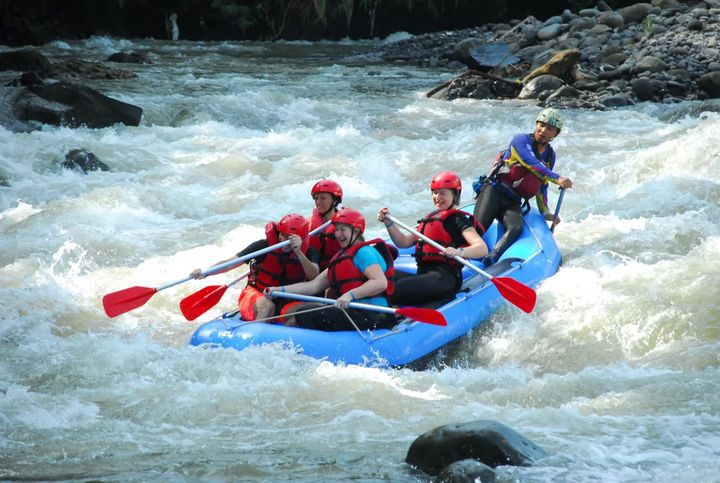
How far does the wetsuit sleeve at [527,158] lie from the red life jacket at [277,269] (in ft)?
6.50

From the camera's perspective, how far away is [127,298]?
5.89m

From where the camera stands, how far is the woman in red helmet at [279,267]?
18.7 feet

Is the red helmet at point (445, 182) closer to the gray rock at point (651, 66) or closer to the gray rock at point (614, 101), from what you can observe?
the gray rock at point (614, 101)

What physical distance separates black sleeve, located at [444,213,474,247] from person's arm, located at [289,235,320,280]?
0.89 m

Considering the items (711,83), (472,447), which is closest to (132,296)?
(472,447)

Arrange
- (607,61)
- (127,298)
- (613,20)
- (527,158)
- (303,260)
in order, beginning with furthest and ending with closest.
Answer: (613,20) → (607,61) → (527,158) → (127,298) → (303,260)

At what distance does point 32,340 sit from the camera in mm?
5953

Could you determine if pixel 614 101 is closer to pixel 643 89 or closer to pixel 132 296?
pixel 643 89

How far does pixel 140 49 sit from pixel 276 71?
3.95 metres

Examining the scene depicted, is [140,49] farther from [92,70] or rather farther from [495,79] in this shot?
[495,79]

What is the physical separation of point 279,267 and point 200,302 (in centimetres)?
56

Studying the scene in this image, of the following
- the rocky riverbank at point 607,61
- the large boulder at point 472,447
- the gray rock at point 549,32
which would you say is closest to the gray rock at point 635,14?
the rocky riverbank at point 607,61

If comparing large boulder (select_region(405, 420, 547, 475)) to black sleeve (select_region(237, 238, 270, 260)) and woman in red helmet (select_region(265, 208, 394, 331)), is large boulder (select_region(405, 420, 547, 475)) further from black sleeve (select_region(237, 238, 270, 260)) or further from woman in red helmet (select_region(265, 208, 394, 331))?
black sleeve (select_region(237, 238, 270, 260))

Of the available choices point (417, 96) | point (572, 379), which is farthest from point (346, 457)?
point (417, 96)
